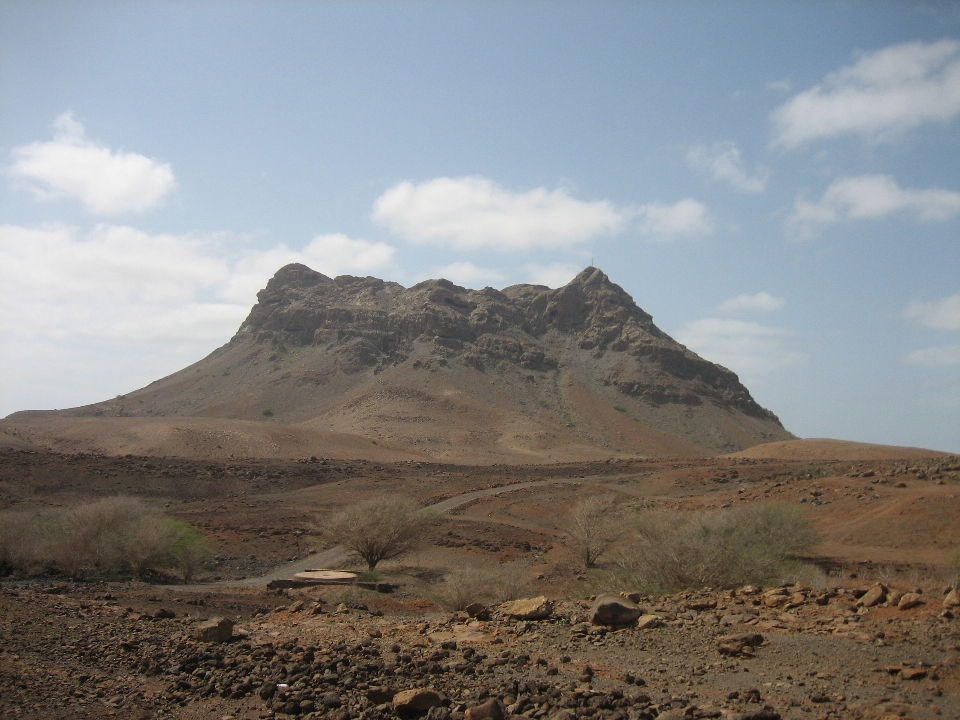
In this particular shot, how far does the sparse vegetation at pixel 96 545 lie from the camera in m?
25.0

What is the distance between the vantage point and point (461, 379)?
115688mm

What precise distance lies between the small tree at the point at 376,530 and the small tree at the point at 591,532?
21.0ft

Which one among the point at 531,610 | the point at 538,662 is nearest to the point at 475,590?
the point at 531,610

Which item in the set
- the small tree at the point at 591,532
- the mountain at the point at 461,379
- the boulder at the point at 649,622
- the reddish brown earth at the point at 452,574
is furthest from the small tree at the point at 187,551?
the mountain at the point at 461,379

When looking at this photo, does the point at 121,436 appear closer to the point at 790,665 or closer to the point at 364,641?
the point at 364,641

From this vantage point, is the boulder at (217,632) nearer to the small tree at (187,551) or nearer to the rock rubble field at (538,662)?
the rock rubble field at (538,662)

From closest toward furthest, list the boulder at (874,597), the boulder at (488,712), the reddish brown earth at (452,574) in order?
the boulder at (488,712), the reddish brown earth at (452,574), the boulder at (874,597)

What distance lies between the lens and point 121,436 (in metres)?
68.8

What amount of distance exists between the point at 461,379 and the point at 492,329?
76.1ft

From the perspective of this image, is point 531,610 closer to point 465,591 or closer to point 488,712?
point 488,712

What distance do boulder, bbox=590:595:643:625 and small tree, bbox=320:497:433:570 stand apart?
1888 cm

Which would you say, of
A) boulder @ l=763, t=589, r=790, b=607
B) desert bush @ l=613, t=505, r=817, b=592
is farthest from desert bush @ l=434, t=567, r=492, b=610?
boulder @ l=763, t=589, r=790, b=607

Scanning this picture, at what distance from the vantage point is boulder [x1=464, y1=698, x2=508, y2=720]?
300 inches

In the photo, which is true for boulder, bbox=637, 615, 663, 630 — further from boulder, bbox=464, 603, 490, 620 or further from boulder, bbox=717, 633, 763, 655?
boulder, bbox=464, 603, 490, 620
